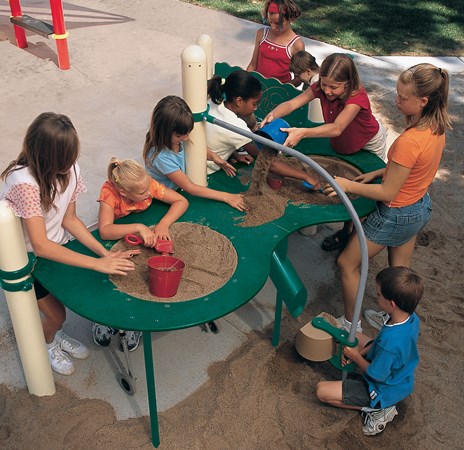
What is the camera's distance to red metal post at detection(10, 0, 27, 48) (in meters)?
6.88

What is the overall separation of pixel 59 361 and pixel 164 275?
992 mm

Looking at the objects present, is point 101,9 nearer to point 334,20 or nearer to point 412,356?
point 334,20

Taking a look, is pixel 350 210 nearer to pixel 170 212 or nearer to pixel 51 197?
pixel 170 212

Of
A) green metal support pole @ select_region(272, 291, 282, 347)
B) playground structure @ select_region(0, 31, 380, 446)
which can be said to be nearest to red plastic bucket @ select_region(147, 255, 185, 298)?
playground structure @ select_region(0, 31, 380, 446)

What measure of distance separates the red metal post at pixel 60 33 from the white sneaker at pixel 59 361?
423 cm

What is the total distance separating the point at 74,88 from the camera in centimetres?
627

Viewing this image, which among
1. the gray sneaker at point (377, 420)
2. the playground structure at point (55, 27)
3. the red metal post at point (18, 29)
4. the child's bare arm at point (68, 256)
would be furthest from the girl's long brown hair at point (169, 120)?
the red metal post at point (18, 29)

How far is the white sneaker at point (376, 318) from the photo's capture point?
3555mm

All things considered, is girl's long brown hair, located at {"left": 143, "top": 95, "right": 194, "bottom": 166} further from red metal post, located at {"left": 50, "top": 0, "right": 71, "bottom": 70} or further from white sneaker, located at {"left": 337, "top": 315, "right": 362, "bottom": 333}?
red metal post, located at {"left": 50, "top": 0, "right": 71, "bottom": 70}

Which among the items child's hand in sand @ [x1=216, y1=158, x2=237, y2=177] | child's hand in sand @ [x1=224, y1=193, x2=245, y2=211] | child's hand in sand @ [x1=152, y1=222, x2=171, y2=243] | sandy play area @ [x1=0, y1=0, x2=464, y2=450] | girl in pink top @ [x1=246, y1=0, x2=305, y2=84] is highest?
girl in pink top @ [x1=246, y1=0, x2=305, y2=84]

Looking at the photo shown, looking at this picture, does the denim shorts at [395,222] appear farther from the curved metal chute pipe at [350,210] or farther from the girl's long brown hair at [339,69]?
the girl's long brown hair at [339,69]

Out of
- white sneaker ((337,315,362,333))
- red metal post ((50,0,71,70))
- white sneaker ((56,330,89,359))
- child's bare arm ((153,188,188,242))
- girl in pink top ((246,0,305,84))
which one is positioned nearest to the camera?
child's bare arm ((153,188,188,242))

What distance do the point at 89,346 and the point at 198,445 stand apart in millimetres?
857

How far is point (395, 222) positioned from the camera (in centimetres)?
311
